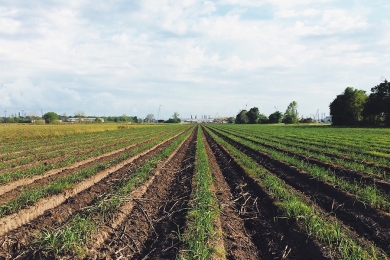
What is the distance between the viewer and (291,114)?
119750mm

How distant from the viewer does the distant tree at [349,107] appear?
236 ft

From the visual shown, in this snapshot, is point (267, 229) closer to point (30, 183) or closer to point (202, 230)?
point (202, 230)

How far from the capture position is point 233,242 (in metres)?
5.99

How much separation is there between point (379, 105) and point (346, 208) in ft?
210

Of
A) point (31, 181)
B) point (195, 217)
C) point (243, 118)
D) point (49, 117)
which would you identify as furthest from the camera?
point (243, 118)

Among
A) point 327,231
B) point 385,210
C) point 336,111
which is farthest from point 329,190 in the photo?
point 336,111

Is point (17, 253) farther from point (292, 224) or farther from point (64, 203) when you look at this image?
point (292, 224)

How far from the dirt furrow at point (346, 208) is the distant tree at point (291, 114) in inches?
4353

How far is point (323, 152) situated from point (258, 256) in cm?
1524

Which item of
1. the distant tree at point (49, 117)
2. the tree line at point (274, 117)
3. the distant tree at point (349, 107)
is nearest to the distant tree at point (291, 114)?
the tree line at point (274, 117)

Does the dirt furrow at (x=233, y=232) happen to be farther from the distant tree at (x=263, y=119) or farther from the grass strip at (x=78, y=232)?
the distant tree at (x=263, y=119)

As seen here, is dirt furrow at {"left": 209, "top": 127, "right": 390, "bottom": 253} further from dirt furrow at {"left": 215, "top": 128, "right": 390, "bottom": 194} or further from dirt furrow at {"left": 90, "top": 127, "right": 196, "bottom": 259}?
dirt furrow at {"left": 90, "top": 127, "right": 196, "bottom": 259}

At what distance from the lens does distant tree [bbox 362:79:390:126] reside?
61225 mm

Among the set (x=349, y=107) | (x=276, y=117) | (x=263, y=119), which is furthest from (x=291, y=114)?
(x=349, y=107)
